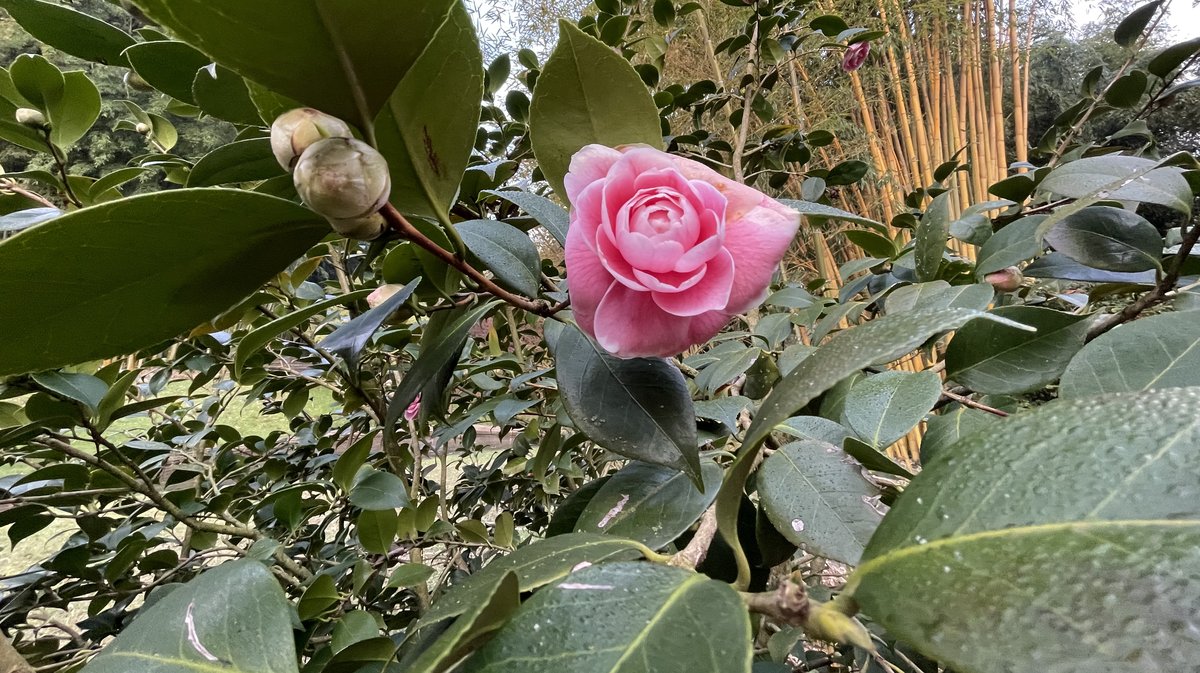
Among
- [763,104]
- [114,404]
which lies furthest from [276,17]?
[763,104]

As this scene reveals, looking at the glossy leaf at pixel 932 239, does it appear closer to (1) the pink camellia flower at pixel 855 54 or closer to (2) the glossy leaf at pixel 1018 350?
(2) the glossy leaf at pixel 1018 350

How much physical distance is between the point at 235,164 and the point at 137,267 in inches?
6.4

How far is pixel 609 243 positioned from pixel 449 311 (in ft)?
0.53

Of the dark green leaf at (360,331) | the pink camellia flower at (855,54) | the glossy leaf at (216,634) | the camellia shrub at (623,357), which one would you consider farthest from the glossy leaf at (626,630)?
the pink camellia flower at (855,54)

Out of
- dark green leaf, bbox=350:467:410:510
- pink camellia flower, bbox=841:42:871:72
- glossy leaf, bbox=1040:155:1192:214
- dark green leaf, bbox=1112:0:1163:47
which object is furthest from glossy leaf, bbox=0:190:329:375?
pink camellia flower, bbox=841:42:871:72

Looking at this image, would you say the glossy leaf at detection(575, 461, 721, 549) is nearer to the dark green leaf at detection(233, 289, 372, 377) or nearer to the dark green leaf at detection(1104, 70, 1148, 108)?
the dark green leaf at detection(233, 289, 372, 377)

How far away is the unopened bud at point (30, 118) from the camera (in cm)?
47

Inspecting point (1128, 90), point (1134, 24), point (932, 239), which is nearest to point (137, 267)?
point (932, 239)

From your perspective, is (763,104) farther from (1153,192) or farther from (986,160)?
(986,160)

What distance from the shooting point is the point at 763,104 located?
1.07 meters

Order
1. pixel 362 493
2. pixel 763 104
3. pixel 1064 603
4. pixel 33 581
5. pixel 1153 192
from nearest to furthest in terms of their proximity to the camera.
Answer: pixel 1064 603, pixel 1153 192, pixel 362 493, pixel 33 581, pixel 763 104

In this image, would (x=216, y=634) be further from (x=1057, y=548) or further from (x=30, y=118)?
(x=30, y=118)

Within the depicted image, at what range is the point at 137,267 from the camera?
0.21 metres

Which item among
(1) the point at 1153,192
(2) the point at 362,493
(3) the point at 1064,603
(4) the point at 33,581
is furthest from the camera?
(4) the point at 33,581
